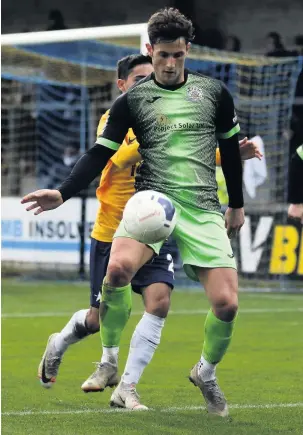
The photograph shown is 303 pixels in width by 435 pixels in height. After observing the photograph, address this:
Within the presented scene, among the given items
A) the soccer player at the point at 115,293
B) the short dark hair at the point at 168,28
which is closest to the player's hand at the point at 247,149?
the soccer player at the point at 115,293

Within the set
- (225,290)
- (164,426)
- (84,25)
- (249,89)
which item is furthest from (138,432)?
(84,25)

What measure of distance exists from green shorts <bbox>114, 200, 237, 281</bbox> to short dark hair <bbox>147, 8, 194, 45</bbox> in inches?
33.1

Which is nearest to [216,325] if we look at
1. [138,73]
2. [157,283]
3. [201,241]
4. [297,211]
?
[201,241]

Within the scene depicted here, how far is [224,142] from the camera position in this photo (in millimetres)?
6246

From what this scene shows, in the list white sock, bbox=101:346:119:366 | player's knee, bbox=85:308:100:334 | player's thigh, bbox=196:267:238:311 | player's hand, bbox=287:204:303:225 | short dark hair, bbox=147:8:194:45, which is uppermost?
short dark hair, bbox=147:8:194:45

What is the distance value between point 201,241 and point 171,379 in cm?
198

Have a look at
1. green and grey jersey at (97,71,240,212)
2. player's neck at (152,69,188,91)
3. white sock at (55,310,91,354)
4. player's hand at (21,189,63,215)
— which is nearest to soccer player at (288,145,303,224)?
green and grey jersey at (97,71,240,212)

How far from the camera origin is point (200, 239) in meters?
5.96

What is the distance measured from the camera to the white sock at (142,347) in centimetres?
622

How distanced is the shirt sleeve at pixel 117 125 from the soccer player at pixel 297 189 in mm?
1018

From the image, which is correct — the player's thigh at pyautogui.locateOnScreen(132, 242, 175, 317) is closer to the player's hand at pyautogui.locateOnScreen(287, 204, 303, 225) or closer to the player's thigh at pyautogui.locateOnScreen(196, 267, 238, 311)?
the player's thigh at pyautogui.locateOnScreen(196, 267, 238, 311)

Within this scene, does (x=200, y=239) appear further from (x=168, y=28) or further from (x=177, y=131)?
(x=168, y=28)

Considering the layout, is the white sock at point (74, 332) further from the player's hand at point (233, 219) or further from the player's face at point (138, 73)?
the player's face at point (138, 73)

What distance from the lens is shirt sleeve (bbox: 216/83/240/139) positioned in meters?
6.19
